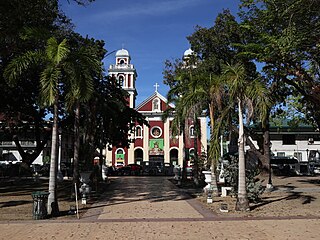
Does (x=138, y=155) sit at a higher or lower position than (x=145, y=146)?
lower

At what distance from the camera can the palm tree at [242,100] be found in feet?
47.4

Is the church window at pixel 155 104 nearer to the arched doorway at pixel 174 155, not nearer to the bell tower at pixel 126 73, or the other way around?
the bell tower at pixel 126 73

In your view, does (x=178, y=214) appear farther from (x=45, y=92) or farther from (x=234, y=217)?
(x=45, y=92)

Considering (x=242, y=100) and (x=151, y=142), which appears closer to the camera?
(x=242, y=100)

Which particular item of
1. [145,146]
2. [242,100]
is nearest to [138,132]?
[145,146]

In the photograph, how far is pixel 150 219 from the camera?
1279 centimetres

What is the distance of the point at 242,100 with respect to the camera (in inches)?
595

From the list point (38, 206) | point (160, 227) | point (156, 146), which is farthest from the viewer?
point (156, 146)

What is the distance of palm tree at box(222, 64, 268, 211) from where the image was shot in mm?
14461

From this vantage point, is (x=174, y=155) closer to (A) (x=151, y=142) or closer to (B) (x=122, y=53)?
(A) (x=151, y=142)

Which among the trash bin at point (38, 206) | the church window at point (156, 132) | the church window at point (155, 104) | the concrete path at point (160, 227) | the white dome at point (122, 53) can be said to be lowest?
the concrete path at point (160, 227)

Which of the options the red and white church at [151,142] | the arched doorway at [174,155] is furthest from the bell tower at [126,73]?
the arched doorway at [174,155]

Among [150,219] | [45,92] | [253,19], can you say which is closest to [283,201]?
[150,219]

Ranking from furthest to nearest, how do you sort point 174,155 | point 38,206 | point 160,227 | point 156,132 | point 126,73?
1. point 126,73
2. point 174,155
3. point 156,132
4. point 38,206
5. point 160,227
